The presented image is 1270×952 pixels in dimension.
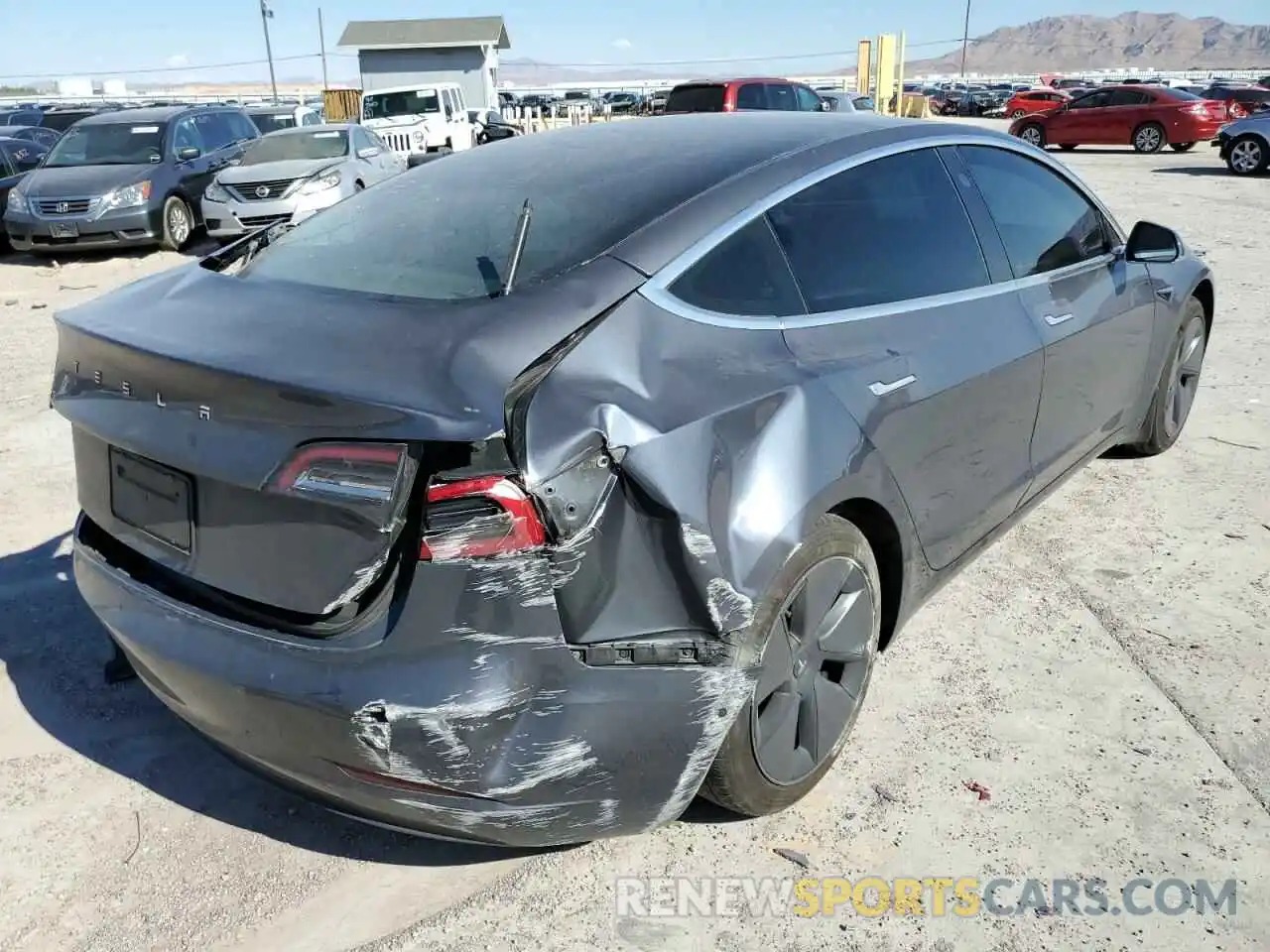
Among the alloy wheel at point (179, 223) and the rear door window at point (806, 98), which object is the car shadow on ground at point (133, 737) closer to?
the alloy wheel at point (179, 223)

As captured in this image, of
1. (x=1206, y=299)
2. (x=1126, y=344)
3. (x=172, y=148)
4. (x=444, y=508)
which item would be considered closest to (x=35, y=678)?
(x=444, y=508)

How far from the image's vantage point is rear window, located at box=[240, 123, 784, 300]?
2557mm

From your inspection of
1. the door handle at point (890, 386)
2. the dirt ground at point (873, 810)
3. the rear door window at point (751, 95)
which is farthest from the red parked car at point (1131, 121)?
the door handle at point (890, 386)

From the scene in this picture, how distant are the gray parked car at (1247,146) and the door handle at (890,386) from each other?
65.1 ft

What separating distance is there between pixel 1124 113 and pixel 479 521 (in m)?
27.7

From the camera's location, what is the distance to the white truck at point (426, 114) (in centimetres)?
2336

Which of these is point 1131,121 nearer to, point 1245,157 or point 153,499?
point 1245,157

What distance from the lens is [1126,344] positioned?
4.15 meters

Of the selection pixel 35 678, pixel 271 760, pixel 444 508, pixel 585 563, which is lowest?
pixel 35 678

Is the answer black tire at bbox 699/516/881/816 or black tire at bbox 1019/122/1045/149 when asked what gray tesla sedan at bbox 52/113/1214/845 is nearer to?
black tire at bbox 699/516/881/816

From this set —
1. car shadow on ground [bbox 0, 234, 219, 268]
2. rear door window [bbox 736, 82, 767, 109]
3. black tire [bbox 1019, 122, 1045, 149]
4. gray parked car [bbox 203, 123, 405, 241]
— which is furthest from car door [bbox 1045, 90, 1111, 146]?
car shadow on ground [bbox 0, 234, 219, 268]

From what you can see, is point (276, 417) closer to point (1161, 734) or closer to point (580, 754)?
point (580, 754)

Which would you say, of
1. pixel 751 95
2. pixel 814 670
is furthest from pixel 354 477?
pixel 751 95

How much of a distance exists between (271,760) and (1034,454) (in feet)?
8.54
